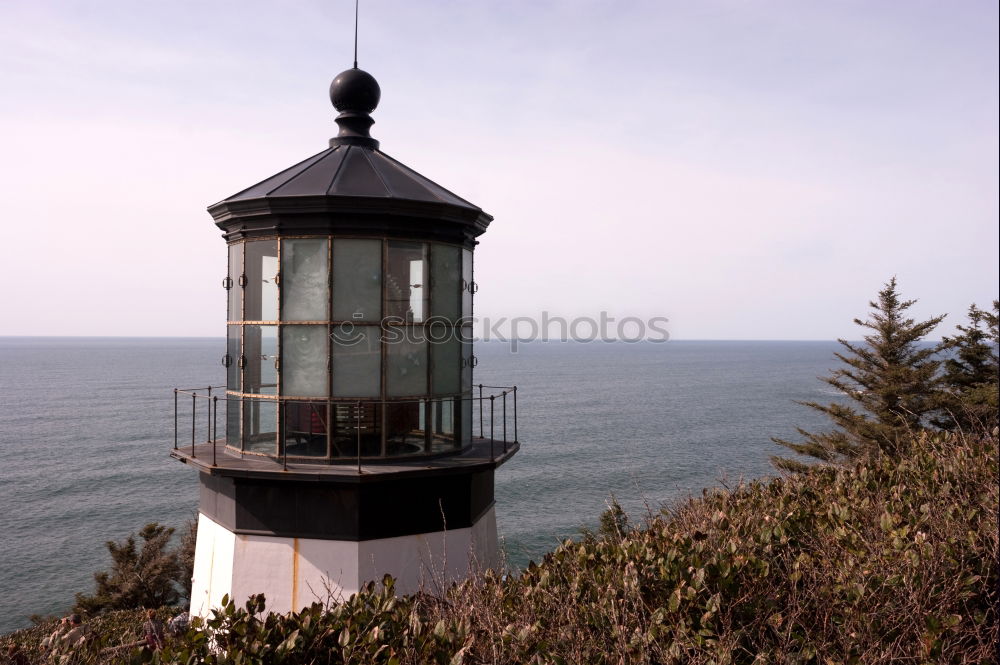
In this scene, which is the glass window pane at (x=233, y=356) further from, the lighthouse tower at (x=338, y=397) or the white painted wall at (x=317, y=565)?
the white painted wall at (x=317, y=565)

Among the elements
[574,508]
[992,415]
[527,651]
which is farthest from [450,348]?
[574,508]

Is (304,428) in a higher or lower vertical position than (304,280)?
lower

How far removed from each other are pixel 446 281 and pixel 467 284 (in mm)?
466

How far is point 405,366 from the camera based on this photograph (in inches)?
290

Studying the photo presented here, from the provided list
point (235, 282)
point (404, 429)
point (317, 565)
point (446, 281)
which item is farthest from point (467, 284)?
A: point (317, 565)

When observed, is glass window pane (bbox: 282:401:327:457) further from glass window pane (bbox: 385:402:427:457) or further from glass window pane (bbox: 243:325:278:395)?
glass window pane (bbox: 385:402:427:457)

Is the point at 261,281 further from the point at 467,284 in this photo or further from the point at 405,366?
the point at 467,284

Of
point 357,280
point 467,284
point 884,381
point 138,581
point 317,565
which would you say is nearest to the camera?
point 317,565

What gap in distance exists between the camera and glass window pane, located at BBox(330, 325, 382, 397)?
7.15 m

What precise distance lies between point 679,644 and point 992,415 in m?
22.7

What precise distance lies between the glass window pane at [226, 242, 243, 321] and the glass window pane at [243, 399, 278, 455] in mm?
948

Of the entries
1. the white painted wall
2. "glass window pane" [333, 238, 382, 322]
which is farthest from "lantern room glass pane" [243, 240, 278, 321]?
the white painted wall

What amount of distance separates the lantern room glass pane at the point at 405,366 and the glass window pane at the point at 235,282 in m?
1.73

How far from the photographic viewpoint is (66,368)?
13212 cm
